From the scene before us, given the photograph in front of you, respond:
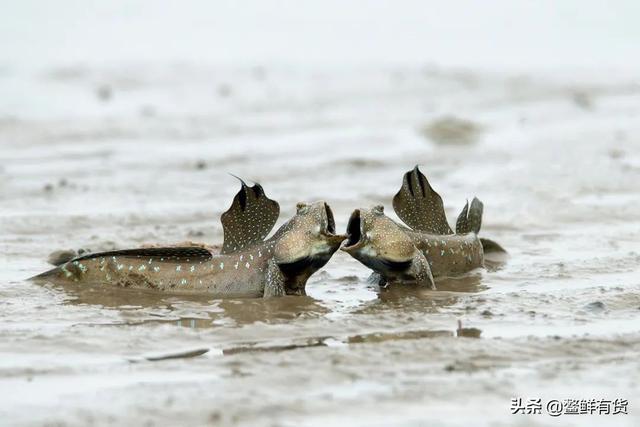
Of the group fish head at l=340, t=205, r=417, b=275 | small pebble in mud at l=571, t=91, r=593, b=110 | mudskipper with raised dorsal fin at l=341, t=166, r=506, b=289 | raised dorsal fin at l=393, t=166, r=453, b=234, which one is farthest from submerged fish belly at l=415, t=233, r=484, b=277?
small pebble in mud at l=571, t=91, r=593, b=110

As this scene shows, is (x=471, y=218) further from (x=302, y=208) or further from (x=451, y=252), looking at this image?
(x=302, y=208)

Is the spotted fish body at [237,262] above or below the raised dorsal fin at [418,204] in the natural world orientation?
below

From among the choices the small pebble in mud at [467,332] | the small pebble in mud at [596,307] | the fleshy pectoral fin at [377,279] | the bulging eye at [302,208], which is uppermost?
the bulging eye at [302,208]

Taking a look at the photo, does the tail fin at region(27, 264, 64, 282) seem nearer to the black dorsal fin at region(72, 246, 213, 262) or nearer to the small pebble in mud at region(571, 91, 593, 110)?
the black dorsal fin at region(72, 246, 213, 262)

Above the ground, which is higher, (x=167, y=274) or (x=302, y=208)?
(x=302, y=208)

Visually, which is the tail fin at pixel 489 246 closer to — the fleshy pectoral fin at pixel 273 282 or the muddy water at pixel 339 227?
the muddy water at pixel 339 227

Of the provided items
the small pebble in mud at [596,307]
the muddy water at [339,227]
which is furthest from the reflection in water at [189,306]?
the small pebble in mud at [596,307]

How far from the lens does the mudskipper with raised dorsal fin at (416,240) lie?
5711 millimetres

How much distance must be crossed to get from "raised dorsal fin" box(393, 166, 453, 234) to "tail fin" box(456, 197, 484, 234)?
314 mm

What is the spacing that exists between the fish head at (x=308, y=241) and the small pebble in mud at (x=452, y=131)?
19.0ft

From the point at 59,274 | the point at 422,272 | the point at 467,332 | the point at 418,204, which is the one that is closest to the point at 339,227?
the point at 418,204

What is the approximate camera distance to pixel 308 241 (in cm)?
558

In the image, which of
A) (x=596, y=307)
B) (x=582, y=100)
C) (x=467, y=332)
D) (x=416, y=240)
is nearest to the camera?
(x=467, y=332)

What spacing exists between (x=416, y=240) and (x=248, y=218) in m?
0.95
